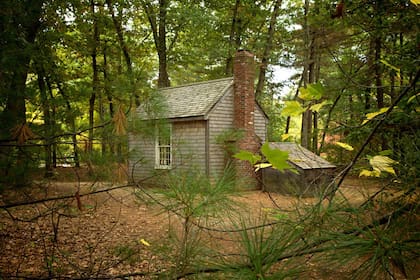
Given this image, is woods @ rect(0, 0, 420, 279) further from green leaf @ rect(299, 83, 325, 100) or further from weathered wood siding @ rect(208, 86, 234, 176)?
weathered wood siding @ rect(208, 86, 234, 176)

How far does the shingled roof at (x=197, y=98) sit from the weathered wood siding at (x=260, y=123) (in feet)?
5.44

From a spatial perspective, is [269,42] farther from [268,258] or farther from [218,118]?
[268,258]

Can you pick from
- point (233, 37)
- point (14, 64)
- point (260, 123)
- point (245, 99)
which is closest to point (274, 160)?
point (14, 64)

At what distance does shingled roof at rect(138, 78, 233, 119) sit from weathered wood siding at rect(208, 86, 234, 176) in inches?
9.5

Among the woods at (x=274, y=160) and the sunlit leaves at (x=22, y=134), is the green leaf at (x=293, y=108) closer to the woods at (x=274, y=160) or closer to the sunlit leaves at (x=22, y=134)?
the woods at (x=274, y=160)

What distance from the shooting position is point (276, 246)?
32.7 inches

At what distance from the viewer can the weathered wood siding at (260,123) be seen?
12.8 meters

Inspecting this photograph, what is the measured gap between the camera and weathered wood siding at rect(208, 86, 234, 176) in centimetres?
1126

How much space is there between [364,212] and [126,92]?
9.45 feet

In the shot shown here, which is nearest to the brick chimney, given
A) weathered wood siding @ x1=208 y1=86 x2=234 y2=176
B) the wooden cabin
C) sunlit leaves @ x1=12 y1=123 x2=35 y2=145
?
the wooden cabin

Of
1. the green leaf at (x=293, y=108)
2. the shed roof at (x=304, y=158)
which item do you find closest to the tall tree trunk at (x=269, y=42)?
the shed roof at (x=304, y=158)

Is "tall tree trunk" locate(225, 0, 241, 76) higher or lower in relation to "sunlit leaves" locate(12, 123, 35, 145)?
higher

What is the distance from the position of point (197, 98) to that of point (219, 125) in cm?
144

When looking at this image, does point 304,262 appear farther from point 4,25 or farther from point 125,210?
point 125,210
